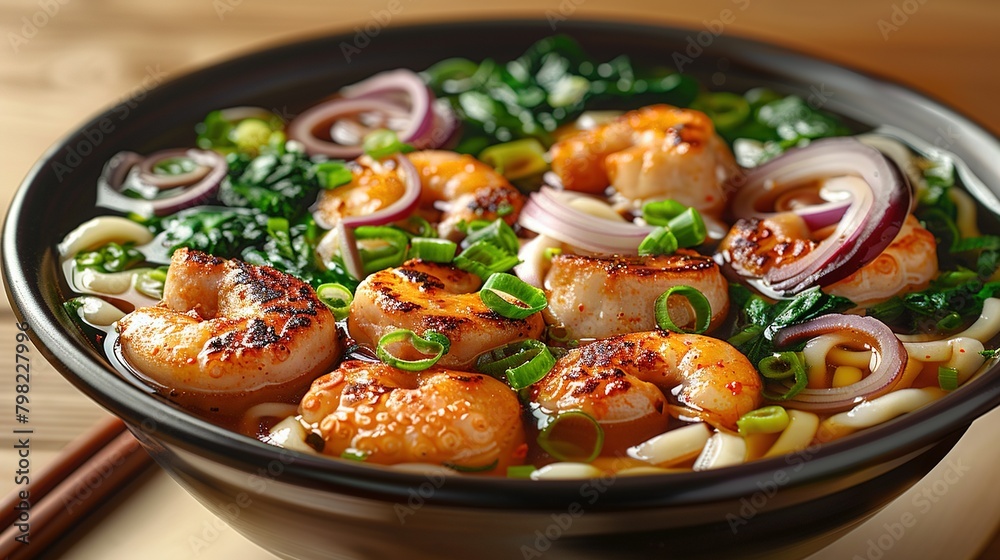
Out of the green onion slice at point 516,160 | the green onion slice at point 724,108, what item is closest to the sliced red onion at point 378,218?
the green onion slice at point 516,160

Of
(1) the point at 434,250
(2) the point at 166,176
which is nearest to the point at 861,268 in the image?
(1) the point at 434,250

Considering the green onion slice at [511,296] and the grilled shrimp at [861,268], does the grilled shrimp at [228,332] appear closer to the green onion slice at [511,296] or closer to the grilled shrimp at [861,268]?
the green onion slice at [511,296]

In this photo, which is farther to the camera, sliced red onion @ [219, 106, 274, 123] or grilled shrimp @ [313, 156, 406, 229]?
sliced red onion @ [219, 106, 274, 123]

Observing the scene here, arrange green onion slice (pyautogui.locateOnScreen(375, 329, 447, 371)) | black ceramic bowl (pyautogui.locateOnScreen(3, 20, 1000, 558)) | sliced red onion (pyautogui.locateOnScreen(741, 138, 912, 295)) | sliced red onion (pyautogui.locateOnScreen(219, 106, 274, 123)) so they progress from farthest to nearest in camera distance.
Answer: sliced red onion (pyautogui.locateOnScreen(219, 106, 274, 123)) → sliced red onion (pyautogui.locateOnScreen(741, 138, 912, 295)) → green onion slice (pyautogui.locateOnScreen(375, 329, 447, 371)) → black ceramic bowl (pyautogui.locateOnScreen(3, 20, 1000, 558))

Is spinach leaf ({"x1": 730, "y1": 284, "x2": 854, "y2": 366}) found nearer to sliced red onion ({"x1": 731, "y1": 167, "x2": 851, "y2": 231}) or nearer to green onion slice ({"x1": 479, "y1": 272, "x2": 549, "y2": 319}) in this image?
sliced red onion ({"x1": 731, "y1": 167, "x2": 851, "y2": 231})

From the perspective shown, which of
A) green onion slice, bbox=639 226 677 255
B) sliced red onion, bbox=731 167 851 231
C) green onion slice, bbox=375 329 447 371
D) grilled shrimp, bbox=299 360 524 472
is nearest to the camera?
grilled shrimp, bbox=299 360 524 472

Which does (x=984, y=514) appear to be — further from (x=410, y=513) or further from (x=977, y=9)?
(x=977, y=9)

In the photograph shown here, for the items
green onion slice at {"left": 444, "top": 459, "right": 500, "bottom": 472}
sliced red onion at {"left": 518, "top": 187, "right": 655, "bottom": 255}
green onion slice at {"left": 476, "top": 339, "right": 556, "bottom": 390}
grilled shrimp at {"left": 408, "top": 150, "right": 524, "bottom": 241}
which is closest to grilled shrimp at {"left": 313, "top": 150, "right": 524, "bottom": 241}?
grilled shrimp at {"left": 408, "top": 150, "right": 524, "bottom": 241}
